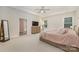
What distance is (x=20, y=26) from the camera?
8.04 feet

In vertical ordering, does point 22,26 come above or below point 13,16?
below

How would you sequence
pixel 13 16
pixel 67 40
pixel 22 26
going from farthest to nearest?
pixel 22 26 < pixel 13 16 < pixel 67 40

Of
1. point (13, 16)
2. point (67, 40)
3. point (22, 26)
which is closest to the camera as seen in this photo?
point (67, 40)

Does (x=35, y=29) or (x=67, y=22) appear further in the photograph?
(x=35, y=29)

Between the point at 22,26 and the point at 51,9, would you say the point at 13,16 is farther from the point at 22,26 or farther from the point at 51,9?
the point at 51,9

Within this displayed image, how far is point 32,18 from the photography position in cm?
254

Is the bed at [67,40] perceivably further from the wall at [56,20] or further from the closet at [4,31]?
the closet at [4,31]

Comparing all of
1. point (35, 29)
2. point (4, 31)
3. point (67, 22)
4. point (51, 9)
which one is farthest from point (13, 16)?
point (67, 22)

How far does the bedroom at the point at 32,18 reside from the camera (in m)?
2.24

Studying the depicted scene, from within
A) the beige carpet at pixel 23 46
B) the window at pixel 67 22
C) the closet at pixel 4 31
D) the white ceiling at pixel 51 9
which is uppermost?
the white ceiling at pixel 51 9

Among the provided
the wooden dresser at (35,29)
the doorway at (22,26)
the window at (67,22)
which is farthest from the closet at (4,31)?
the window at (67,22)
